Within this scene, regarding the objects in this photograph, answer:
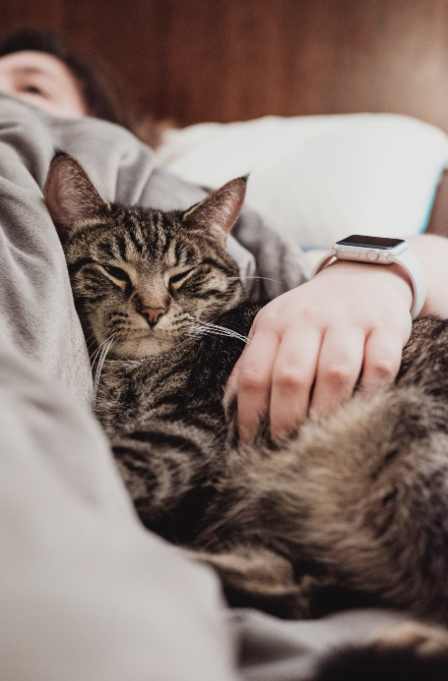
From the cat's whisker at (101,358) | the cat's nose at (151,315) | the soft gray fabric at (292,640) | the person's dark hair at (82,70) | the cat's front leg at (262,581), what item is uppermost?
the person's dark hair at (82,70)

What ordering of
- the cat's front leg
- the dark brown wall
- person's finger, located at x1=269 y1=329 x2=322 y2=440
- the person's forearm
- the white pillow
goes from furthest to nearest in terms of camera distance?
1. the dark brown wall
2. the white pillow
3. the person's forearm
4. person's finger, located at x1=269 y1=329 x2=322 y2=440
5. the cat's front leg

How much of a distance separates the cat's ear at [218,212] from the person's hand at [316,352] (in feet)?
1.09

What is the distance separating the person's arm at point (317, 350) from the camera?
643mm

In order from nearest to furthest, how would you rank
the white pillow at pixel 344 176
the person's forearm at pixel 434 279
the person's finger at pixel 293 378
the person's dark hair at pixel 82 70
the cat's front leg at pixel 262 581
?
the cat's front leg at pixel 262 581 < the person's finger at pixel 293 378 < the person's forearm at pixel 434 279 < the white pillow at pixel 344 176 < the person's dark hair at pixel 82 70

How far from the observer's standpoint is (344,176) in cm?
156

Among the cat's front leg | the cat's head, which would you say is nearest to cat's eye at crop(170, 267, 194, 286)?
the cat's head

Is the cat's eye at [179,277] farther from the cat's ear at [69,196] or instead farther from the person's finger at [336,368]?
the person's finger at [336,368]

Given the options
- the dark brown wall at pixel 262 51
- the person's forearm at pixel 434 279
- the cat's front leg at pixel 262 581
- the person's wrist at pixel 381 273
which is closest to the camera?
the cat's front leg at pixel 262 581

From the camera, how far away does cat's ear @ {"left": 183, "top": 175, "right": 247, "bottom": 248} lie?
99cm

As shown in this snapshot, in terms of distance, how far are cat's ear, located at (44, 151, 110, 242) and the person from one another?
37mm

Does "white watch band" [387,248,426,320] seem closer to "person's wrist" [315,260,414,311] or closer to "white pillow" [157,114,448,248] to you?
"person's wrist" [315,260,414,311]

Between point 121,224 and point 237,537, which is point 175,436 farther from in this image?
point 121,224

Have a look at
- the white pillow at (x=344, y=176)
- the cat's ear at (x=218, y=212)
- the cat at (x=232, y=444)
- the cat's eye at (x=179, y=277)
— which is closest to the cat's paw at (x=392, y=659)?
the cat at (x=232, y=444)

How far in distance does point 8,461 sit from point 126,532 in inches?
4.1
